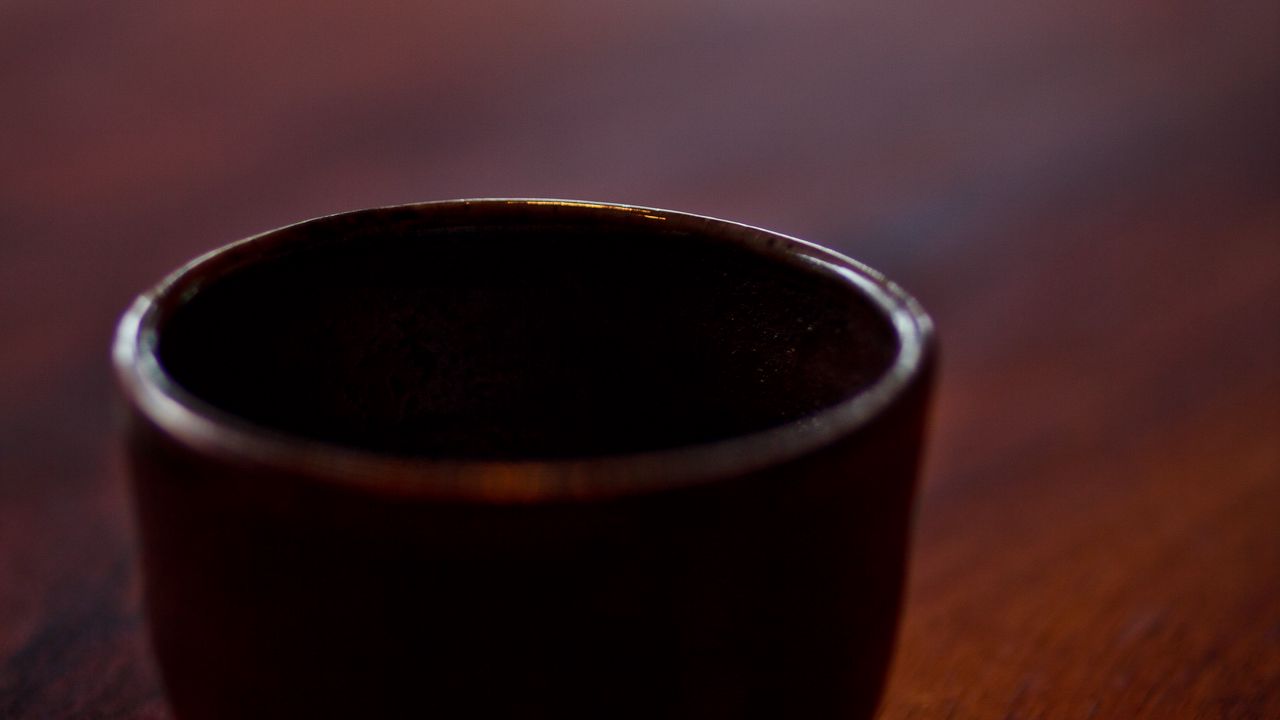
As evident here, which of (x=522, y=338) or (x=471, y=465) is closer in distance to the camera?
(x=471, y=465)

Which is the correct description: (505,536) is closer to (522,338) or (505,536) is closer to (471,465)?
(471,465)

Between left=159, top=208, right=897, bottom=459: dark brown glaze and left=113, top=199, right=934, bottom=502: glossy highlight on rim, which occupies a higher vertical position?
left=113, top=199, right=934, bottom=502: glossy highlight on rim

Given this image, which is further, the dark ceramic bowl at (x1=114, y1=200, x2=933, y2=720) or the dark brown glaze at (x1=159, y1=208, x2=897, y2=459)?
the dark brown glaze at (x1=159, y1=208, x2=897, y2=459)

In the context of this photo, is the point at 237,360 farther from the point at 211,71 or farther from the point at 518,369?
the point at 211,71

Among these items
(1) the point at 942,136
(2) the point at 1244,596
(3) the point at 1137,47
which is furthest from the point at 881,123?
(2) the point at 1244,596

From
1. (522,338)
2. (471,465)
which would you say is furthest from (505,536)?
(522,338)

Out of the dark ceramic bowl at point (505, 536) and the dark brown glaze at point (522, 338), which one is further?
the dark brown glaze at point (522, 338)

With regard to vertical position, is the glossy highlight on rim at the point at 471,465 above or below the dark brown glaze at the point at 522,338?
above

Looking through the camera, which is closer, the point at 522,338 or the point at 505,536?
the point at 505,536
